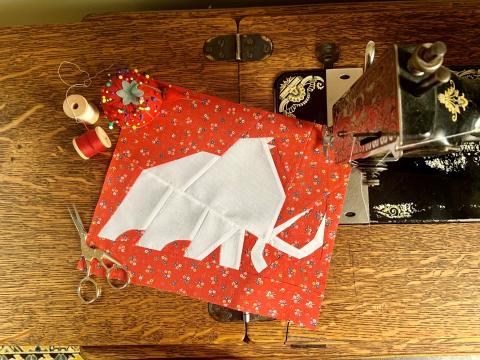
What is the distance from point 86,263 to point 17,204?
0.27 meters

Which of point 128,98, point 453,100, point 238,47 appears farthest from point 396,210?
point 128,98

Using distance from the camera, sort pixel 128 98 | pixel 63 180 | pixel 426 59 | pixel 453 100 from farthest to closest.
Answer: pixel 63 180 < pixel 128 98 < pixel 453 100 < pixel 426 59

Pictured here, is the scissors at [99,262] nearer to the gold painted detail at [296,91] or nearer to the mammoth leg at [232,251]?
the mammoth leg at [232,251]

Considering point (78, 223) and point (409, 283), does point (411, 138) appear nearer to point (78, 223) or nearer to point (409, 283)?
point (409, 283)

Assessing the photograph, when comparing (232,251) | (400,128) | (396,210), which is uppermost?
(400,128)

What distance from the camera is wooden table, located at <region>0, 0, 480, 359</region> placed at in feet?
3.86

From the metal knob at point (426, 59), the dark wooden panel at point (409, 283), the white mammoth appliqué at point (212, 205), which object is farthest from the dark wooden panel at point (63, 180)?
the metal knob at point (426, 59)

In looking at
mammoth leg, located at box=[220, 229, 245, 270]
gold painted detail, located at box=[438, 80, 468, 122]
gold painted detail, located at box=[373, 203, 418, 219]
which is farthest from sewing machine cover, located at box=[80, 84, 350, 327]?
gold painted detail, located at box=[438, 80, 468, 122]

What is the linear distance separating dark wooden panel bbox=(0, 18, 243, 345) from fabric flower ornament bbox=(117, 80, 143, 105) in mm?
137

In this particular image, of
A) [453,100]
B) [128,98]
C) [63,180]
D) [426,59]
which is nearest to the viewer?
[426,59]

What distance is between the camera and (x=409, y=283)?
46.6 inches

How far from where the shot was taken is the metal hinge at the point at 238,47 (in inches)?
50.0

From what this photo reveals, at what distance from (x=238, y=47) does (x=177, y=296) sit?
2.35 ft

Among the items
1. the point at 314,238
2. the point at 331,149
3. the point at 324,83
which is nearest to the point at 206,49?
the point at 324,83
